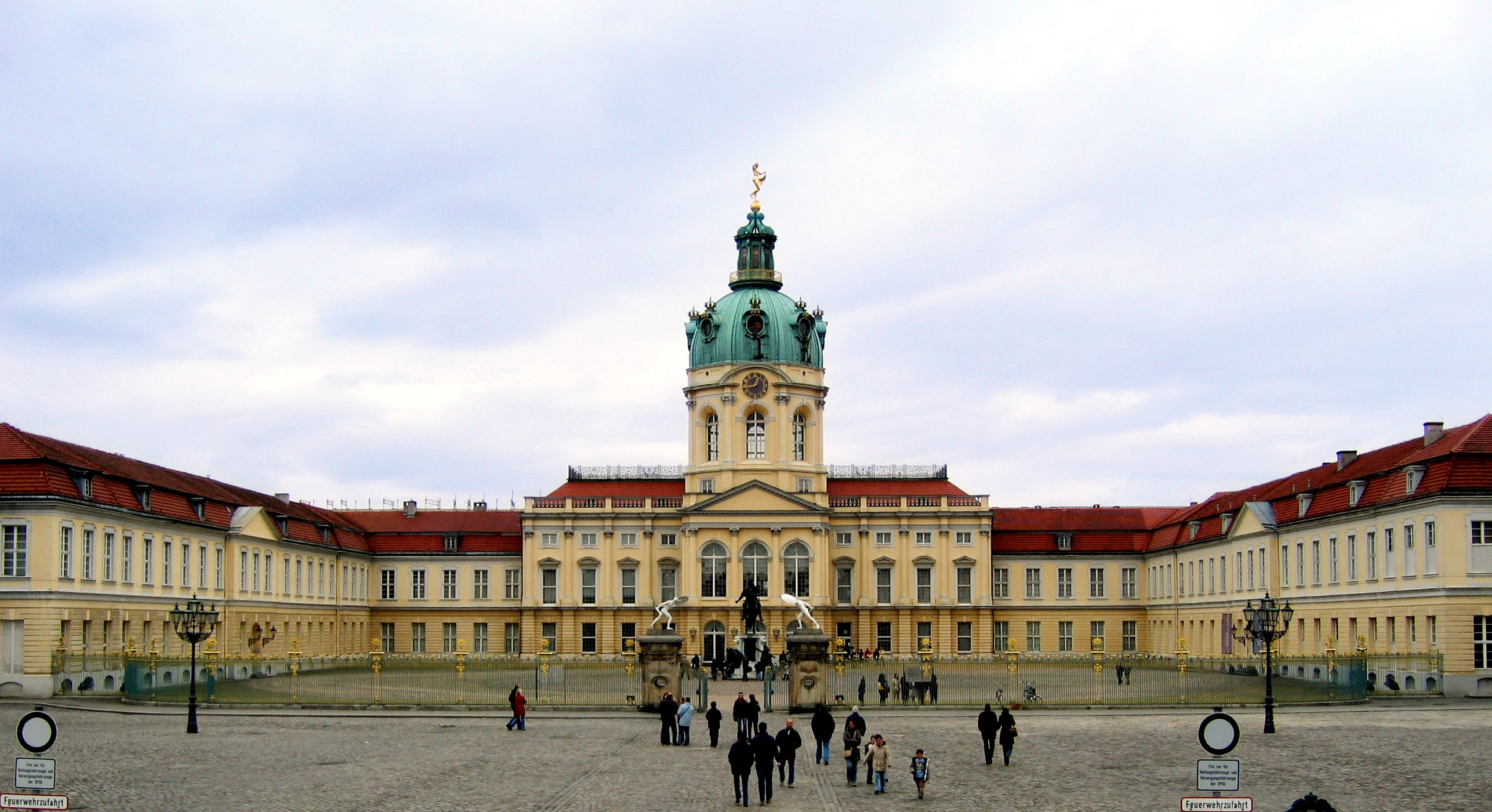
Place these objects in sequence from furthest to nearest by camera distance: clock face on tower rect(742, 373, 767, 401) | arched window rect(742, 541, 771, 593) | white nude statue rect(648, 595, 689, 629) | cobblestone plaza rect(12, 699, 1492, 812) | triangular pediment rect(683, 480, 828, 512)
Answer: clock face on tower rect(742, 373, 767, 401) → arched window rect(742, 541, 771, 593) → triangular pediment rect(683, 480, 828, 512) → white nude statue rect(648, 595, 689, 629) → cobblestone plaza rect(12, 699, 1492, 812)

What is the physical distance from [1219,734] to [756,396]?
88.5 metres

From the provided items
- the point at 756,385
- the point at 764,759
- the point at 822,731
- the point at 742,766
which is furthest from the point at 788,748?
the point at 756,385

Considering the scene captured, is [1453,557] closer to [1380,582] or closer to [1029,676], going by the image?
[1380,582]

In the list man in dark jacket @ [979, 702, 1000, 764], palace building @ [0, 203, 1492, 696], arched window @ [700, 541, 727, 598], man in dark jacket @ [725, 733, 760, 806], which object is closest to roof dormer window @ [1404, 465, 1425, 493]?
palace building @ [0, 203, 1492, 696]

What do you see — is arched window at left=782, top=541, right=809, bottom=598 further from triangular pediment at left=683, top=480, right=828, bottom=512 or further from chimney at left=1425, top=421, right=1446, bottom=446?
chimney at left=1425, top=421, right=1446, bottom=446

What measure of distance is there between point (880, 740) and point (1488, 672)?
3789 centimetres

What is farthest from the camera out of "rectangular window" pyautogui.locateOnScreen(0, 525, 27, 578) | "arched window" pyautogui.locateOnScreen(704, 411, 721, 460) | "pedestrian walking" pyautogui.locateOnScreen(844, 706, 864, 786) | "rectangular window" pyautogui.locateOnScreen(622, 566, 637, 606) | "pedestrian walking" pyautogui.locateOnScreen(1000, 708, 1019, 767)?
"arched window" pyautogui.locateOnScreen(704, 411, 721, 460)

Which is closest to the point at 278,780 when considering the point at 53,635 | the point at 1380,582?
the point at 53,635

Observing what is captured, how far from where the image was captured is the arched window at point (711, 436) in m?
106

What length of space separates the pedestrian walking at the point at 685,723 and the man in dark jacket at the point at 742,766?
11.0 meters

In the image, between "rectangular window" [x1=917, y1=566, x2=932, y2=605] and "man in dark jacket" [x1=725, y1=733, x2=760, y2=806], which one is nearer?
"man in dark jacket" [x1=725, y1=733, x2=760, y2=806]

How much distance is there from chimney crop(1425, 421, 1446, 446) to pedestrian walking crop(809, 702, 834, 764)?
41.1 meters

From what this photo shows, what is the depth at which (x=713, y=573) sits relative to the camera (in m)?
102

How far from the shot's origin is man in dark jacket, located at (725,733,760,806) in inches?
1133
